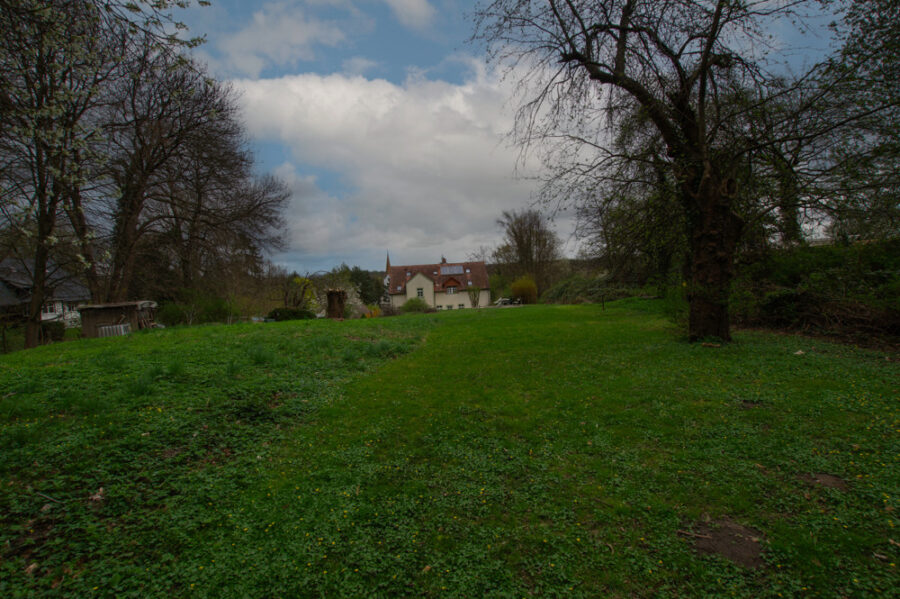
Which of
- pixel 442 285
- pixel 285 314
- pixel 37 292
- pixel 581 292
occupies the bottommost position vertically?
pixel 285 314

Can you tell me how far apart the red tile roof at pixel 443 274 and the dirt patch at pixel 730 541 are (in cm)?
4725

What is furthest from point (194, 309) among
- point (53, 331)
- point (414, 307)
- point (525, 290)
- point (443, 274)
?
point (443, 274)

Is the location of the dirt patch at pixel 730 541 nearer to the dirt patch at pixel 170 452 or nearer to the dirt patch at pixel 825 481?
the dirt patch at pixel 825 481

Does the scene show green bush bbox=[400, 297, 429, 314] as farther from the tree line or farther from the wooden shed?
the wooden shed

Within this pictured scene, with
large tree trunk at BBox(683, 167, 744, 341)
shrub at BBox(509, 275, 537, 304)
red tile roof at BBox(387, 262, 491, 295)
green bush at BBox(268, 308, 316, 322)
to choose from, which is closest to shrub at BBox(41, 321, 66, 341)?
green bush at BBox(268, 308, 316, 322)

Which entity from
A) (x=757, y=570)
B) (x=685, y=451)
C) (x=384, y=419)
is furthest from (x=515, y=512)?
(x=384, y=419)

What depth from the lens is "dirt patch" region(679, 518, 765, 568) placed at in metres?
2.18

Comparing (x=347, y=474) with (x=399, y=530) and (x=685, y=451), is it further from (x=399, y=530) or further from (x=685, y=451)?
(x=685, y=451)

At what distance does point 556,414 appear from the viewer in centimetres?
451

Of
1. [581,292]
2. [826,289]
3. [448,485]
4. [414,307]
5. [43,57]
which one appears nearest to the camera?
[448,485]

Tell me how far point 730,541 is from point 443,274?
5119 centimetres

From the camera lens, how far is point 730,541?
7.58 feet

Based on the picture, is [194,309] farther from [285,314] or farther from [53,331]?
[53,331]

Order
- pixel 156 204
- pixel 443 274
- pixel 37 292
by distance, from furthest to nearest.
A: pixel 443 274, pixel 156 204, pixel 37 292
